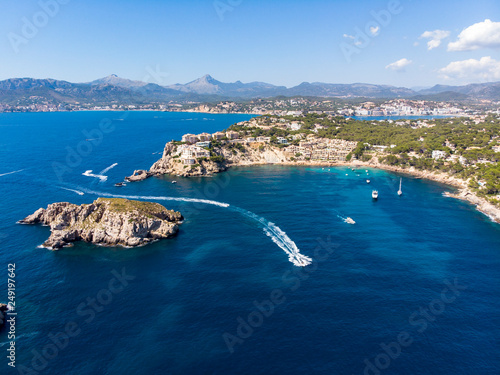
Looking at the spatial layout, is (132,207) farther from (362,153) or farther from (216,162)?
(362,153)

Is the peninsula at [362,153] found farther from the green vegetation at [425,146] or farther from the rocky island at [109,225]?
the rocky island at [109,225]

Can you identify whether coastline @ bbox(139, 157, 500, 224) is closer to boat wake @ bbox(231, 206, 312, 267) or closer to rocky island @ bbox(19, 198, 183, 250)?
rocky island @ bbox(19, 198, 183, 250)

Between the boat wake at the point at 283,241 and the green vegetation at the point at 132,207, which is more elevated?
the green vegetation at the point at 132,207

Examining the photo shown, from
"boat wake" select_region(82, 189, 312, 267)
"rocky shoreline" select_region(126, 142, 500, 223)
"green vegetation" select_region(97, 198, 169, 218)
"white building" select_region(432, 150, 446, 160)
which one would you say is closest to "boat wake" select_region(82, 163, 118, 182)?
"rocky shoreline" select_region(126, 142, 500, 223)

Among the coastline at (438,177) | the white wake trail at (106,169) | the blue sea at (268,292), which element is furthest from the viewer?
the white wake trail at (106,169)

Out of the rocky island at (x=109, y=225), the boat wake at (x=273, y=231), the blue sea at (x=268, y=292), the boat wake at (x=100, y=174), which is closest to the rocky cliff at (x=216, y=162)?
the boat wake at (x=100, y=174)
